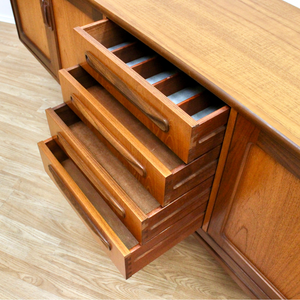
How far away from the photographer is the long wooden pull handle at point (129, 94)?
718 millimetres

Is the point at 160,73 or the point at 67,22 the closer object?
the point at 160,73

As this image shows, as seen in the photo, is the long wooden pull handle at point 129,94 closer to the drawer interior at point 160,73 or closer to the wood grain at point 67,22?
the drawer interior at point 160,73

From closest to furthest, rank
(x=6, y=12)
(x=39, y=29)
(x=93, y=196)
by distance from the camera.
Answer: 1. (x=93, y=196)
2. (x=39, y=29)
3. (x=6, y=12)

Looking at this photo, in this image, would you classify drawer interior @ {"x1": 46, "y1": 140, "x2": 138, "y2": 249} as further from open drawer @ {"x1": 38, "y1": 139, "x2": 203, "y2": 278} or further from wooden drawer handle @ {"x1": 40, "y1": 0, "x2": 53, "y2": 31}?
wooden drawer handle @ {"x1": 40, "y1": 0, "x2": 53, "y2": 31}

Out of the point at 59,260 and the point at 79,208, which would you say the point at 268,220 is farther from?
the point at 59,260

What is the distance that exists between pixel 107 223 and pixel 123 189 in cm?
9

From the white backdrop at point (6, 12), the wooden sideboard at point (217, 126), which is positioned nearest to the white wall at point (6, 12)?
the white backdrop at point (6, 12)

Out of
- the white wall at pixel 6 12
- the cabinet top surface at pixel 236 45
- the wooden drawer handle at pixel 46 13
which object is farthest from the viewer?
the white wall at pixel 6 12

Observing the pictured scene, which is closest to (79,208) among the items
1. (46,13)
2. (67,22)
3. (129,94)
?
(129,94)

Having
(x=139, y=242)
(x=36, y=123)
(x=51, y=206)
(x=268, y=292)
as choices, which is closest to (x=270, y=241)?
A: (x=268, y=292)

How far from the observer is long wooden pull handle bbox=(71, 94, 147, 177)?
760mm

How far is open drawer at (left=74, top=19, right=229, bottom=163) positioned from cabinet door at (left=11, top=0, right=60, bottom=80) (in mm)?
443

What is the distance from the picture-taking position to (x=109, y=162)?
898 millimetres

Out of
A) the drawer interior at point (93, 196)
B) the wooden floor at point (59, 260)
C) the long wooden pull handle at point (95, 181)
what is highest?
the long wooden pull handle at point (95, 181)
